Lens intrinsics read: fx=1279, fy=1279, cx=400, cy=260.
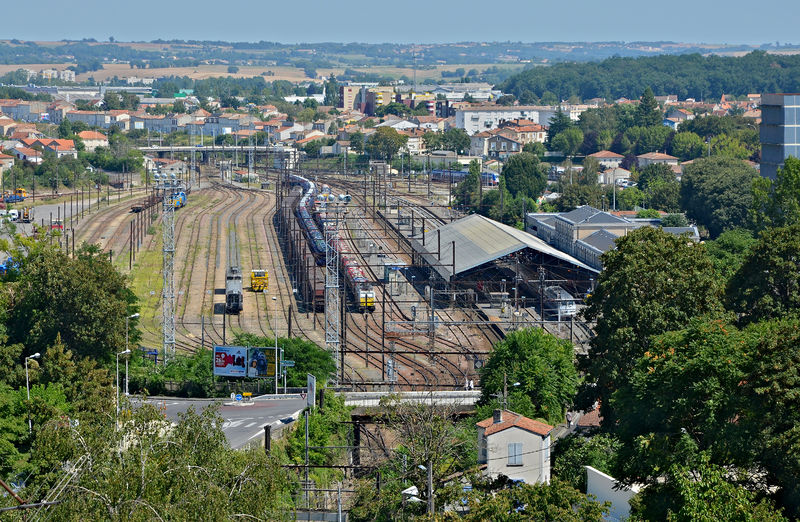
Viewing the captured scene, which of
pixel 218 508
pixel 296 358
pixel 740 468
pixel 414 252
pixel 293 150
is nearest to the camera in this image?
pixel 218 508

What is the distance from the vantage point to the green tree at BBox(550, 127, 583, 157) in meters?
100

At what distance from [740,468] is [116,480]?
28.7 feet

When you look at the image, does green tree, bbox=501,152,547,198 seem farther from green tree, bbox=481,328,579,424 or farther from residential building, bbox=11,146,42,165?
green tree, bbox=481,328,579,424

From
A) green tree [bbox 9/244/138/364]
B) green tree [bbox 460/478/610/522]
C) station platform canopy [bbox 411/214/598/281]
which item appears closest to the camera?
green tree [bbox 460/478/610/522]

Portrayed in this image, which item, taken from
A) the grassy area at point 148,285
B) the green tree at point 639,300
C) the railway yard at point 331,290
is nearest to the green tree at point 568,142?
the railway yard at point 331,290

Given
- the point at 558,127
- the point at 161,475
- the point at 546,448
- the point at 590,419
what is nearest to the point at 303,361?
the point at 590,419

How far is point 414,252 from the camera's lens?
1898 inches

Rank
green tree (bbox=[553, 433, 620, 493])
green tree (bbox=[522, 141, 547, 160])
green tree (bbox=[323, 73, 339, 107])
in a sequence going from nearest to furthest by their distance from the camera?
green tree (bbox=[553, 433, 620, 493]) < green tree (bbox=[522, 141, 547, 160]) < green tree (bbox=[323, 73, 339, 107])

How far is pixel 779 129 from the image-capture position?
5325cm

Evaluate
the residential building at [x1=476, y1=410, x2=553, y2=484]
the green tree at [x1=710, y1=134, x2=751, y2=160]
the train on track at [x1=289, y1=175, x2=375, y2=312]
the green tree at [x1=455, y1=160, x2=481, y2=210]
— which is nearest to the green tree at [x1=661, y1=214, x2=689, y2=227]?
the green tree at [x1=455, y1=160, x2=481, y2=210]

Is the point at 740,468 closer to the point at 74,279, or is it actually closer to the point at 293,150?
the point at 74,279

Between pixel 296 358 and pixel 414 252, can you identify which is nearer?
pixel 296 358

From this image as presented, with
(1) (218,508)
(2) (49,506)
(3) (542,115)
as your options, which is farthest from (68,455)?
(3) (542,115)

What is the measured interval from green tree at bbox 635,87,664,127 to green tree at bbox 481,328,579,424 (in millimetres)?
76440
